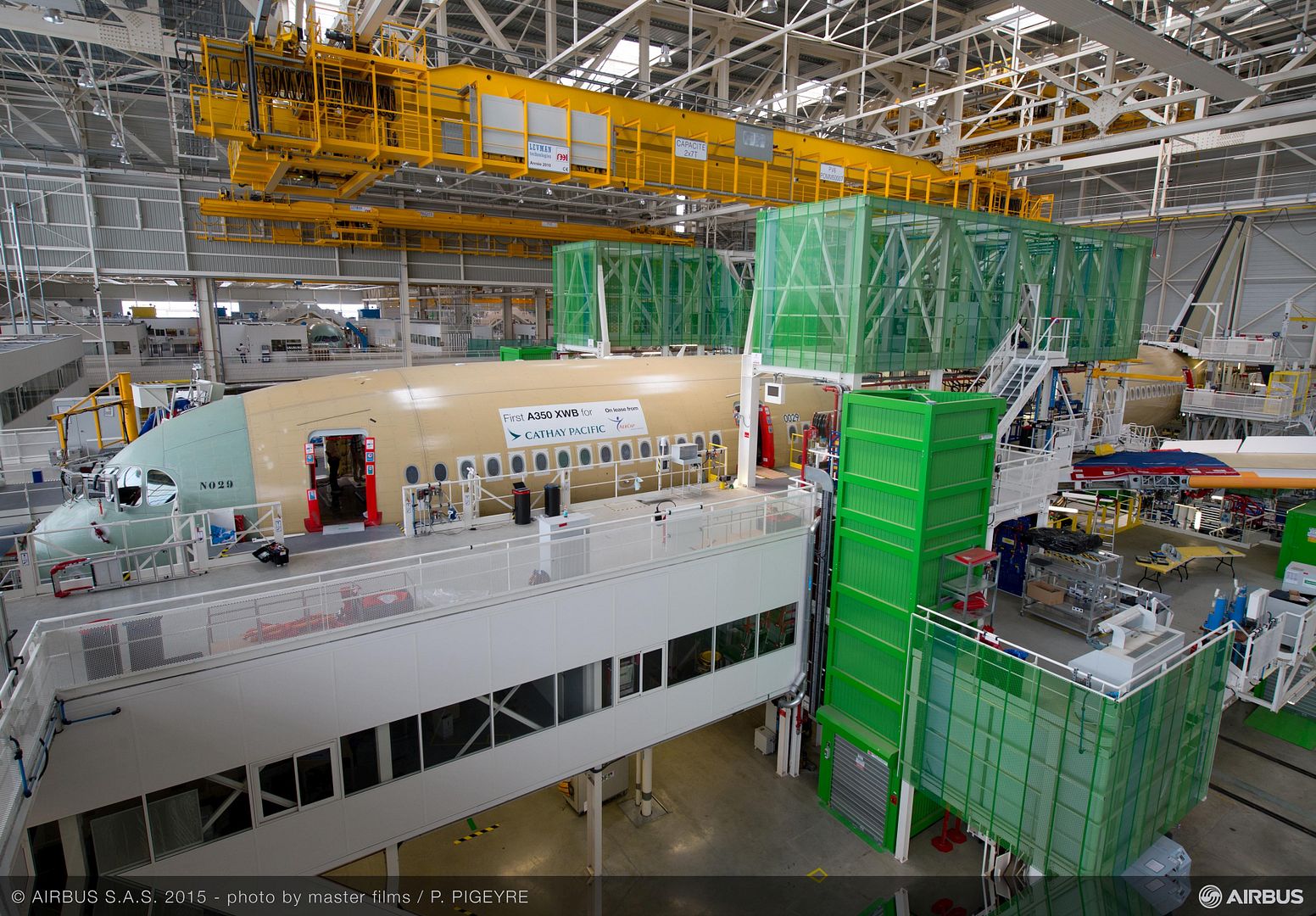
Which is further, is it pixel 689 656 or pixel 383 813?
pixel 689 656

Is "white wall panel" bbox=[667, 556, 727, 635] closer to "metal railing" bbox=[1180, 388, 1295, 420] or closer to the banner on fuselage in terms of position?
the banner on fuselage

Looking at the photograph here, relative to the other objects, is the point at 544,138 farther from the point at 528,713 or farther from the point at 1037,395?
the point at 1037,395

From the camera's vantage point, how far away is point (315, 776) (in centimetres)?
1249

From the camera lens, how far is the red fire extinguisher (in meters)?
25.7

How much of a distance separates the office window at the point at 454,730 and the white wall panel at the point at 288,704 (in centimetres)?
177

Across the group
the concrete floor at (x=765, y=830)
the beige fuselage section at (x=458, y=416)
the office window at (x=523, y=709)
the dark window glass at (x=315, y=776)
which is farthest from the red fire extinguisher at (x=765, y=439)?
the dark window glass at (x=315, y=776)

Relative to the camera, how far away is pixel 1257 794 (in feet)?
66.7

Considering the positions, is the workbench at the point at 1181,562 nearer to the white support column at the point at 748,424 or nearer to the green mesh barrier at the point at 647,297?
the white support column at the point at 748,424

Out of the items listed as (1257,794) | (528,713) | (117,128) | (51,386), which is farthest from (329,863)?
(117,128)

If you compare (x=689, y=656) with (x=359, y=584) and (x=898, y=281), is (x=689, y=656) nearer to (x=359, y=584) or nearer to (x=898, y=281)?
(x=359, y=584)

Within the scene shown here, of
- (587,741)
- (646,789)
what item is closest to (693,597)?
(587,741)

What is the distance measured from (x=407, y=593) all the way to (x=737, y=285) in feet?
95.3

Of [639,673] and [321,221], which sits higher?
[321,221]

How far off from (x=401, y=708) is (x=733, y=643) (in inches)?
343
